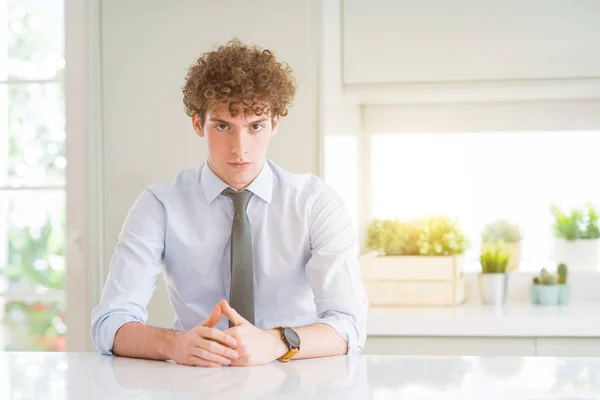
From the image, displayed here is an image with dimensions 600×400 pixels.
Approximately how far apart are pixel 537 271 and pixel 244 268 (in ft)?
5.98

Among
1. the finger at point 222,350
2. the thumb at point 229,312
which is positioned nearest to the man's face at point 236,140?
the thumb at point 229,312

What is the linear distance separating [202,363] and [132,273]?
0.39 metres

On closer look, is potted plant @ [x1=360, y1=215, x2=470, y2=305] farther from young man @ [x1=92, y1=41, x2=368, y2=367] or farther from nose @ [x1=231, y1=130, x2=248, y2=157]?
nose @ [x1=231, y1=130, x2=248, y2=157]

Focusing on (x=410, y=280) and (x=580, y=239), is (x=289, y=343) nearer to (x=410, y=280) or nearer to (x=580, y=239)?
(x=410, y=280)

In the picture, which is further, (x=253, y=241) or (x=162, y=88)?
(x=162, y=88)

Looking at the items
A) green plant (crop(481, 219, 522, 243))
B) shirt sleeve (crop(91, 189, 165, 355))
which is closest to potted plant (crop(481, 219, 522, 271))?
green plant (crop(481, 219, 522, 243))

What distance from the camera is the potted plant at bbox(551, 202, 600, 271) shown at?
3172mm

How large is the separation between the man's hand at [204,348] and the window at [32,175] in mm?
1623

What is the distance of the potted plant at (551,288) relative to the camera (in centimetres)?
289

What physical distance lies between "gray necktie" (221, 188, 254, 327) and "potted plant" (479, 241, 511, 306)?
1.34m

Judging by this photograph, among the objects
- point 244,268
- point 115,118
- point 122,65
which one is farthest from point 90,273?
point 244,268

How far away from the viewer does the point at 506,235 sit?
327cm

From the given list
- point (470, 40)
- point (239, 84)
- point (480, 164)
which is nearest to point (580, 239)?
point (480, 164)

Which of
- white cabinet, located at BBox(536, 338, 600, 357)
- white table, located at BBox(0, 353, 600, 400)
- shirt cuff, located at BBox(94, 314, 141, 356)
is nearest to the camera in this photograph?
white table, located at BBox(0, 353, 600, 400)
